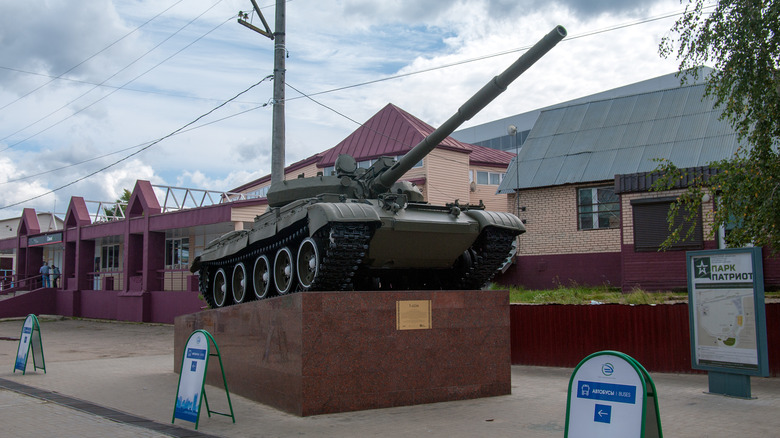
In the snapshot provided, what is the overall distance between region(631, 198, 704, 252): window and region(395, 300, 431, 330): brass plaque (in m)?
10.6

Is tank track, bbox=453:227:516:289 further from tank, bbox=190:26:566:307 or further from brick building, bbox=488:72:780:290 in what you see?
brick building, bbox=488:72:780:290

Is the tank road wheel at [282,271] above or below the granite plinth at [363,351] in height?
above

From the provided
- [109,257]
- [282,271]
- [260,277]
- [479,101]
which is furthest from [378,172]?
[109,257]

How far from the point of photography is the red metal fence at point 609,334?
1214 centimetres

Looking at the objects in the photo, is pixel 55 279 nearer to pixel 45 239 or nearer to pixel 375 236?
A: pixel 45 239

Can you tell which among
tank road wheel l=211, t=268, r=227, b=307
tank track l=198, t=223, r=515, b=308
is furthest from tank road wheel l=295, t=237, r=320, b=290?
tank road wheel l=211, t=268, r=227, b=307

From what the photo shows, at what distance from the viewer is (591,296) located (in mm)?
17906

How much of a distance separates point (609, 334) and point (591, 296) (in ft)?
16.3

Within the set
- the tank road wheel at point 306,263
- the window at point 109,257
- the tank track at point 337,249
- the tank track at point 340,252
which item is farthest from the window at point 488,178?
the tank track at point 340,252

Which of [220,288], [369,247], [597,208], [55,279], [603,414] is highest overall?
[597,208]

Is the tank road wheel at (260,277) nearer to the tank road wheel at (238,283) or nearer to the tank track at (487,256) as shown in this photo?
the tank road wheel at (238,283)

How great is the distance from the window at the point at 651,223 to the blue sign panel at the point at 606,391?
543 inches

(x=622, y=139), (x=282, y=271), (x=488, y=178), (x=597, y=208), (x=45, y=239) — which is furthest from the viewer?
(x=45, y=239)

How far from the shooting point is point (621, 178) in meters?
19.0
